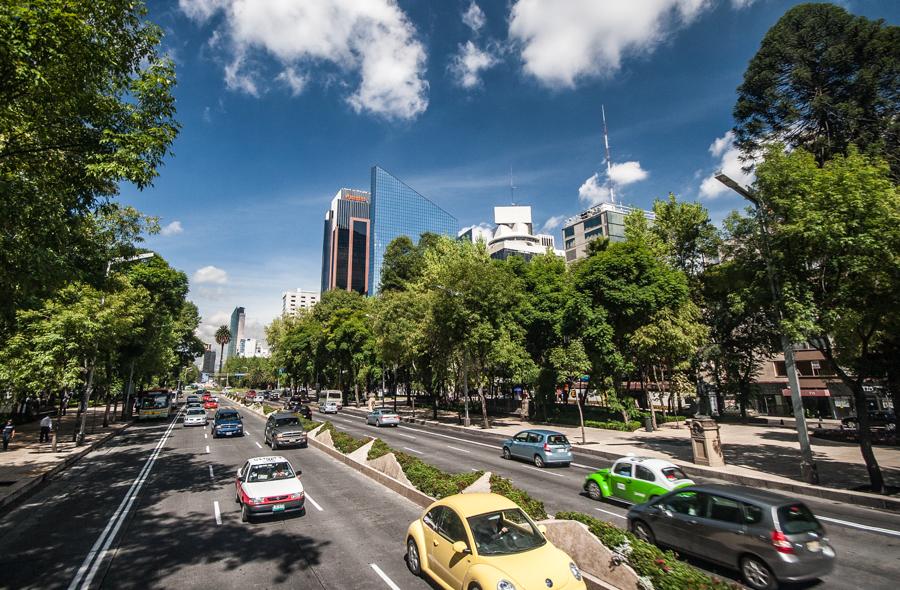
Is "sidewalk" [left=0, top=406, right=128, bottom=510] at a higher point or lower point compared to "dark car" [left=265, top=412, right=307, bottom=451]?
lower

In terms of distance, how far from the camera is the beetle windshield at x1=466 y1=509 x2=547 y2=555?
22.7 ft

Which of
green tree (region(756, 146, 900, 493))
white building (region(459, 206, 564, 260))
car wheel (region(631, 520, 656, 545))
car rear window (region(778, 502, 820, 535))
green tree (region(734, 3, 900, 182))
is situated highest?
white building (region(459, 206, 564, 260))

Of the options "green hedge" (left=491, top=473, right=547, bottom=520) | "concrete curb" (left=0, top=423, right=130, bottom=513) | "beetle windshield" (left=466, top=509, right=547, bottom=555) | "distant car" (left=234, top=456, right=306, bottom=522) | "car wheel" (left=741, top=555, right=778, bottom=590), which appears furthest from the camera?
"concrete curb" (left=0, top=423, right=130, bottom=513)

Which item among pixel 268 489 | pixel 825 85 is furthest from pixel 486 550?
pixel 825 85

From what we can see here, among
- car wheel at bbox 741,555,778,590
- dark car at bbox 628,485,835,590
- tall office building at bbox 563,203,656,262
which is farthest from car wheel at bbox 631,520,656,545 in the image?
tall office building at bbox 563,203,656,262

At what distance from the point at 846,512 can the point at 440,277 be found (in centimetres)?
2855

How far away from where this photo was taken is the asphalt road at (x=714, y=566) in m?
8.58

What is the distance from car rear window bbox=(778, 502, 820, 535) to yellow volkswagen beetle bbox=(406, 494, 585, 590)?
14.1ft

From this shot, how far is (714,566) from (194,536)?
40.8 ft

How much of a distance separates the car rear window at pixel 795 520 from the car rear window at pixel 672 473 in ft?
15.2

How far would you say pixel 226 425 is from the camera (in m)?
29.8

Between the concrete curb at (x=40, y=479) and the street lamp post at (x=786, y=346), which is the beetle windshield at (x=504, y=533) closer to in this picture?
the street lamp post at (x=786, y=346)

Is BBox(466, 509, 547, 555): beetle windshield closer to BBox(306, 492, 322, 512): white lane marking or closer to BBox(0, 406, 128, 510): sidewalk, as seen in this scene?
BBox(306, 492, 322, 512): white lane marking

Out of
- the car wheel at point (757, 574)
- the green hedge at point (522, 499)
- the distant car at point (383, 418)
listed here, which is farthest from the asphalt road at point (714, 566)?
the distant car at point (383, 418)
